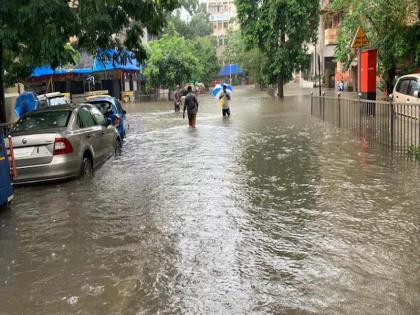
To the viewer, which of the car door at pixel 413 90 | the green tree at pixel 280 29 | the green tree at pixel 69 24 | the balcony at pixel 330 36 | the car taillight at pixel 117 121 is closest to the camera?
the green tree at pixel 69 24

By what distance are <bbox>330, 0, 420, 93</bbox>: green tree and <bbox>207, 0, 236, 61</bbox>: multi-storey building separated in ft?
270

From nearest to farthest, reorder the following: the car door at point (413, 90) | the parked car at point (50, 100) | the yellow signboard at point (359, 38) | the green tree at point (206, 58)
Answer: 1. the yellow signboard at point (359, 38)
2. the car door at point (413, 90)
3. the parked car at point (50, 100)
4. the green tree at point (206, 58)

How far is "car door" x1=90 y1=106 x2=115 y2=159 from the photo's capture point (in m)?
11.6

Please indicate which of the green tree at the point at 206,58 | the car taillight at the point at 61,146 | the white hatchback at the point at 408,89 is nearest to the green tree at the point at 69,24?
the car taillight at the point at 61,146

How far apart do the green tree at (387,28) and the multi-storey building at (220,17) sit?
82.3 meters

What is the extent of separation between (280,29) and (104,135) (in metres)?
28.6

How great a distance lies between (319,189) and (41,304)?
5188 millimetres

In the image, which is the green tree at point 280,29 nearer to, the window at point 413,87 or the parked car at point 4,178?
the window at point 413,87

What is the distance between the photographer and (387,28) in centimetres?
2133

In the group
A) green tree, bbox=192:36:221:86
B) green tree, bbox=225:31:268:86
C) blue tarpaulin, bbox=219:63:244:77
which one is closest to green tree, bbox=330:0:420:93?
green tree, bbox=225:31:268:86

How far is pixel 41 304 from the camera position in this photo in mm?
4590

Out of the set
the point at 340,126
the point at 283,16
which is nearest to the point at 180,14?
the point at 283,16

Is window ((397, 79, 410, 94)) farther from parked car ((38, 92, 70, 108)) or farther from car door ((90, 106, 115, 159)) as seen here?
parked car ((38, 92, 70, 108))

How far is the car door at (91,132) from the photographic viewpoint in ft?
34.9
